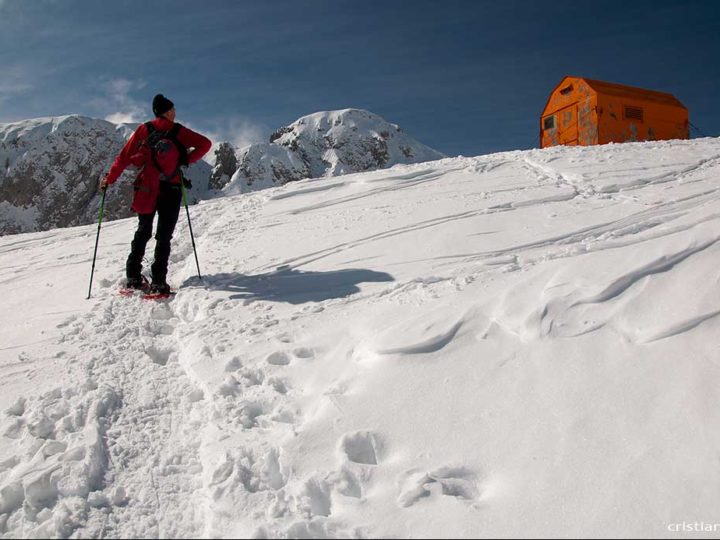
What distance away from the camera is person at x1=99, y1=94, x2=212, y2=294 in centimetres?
501

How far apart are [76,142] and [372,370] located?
644ft

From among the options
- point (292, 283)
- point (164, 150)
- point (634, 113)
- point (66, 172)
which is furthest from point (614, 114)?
point (66, 172)

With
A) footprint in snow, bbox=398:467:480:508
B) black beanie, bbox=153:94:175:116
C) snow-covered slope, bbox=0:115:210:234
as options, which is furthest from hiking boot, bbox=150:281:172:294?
snow-covered slope, bbox=0:115:210:234

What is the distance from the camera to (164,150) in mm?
5004

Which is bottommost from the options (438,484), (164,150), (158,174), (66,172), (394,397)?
(438,484)

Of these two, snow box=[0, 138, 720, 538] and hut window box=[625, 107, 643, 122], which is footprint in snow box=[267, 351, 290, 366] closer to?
snow box=[0, 138, 720, 538]

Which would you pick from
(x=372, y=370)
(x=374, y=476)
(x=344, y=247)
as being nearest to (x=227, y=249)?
(x=344, y=247)

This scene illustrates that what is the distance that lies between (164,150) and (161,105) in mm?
472

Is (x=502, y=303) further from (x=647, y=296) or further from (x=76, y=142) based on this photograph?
(x=76, y=142)

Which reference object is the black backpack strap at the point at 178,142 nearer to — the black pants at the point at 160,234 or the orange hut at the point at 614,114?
the black pants at the point at 160,234

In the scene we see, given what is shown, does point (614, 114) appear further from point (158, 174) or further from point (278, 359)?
point (278, 359)

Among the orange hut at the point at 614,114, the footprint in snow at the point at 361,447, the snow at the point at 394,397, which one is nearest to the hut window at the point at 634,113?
the orange hut at the point at 614,114

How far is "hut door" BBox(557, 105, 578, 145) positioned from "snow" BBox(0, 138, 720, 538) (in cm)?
1191

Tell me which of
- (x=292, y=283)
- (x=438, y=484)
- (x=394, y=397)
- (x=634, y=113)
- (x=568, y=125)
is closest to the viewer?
(x=438, y=484)
